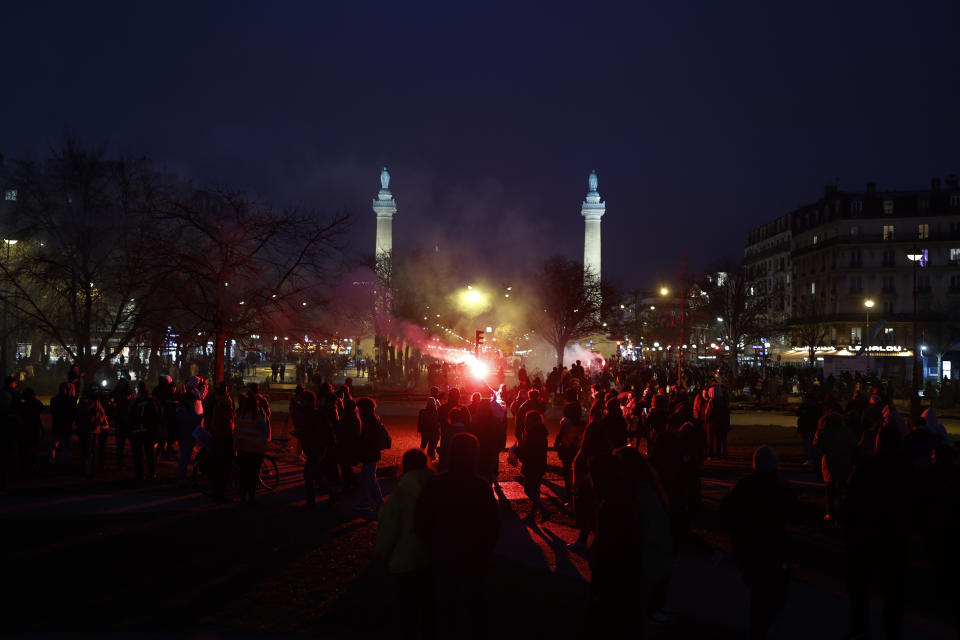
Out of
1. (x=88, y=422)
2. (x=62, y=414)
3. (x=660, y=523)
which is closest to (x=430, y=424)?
(x=88, y=422)

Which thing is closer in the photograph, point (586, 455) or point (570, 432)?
point (586, 455)

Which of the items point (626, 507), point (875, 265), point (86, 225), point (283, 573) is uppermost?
point (875, 265)

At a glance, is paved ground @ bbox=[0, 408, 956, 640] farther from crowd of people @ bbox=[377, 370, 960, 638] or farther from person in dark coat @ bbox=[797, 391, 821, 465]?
person in dark coat @ bbox=[797, 391, 821, 465]

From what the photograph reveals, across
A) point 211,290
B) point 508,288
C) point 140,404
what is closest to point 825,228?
point 508,288

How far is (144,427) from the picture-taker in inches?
483

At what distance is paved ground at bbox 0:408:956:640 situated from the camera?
238 inches

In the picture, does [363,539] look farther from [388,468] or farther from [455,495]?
[388,468]

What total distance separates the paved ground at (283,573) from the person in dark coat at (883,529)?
441 millimetres

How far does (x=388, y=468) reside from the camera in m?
14.6

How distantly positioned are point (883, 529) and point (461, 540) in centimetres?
332

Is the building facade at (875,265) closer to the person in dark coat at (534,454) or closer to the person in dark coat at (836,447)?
the person in dark coat at (836,447)

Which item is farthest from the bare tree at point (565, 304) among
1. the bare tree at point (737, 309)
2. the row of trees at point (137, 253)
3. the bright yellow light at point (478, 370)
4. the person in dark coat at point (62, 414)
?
the person in dark coat at point (62, 414)

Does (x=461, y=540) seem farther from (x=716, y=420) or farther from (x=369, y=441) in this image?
(x=716, y=420)

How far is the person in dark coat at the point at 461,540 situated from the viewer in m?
4.54
